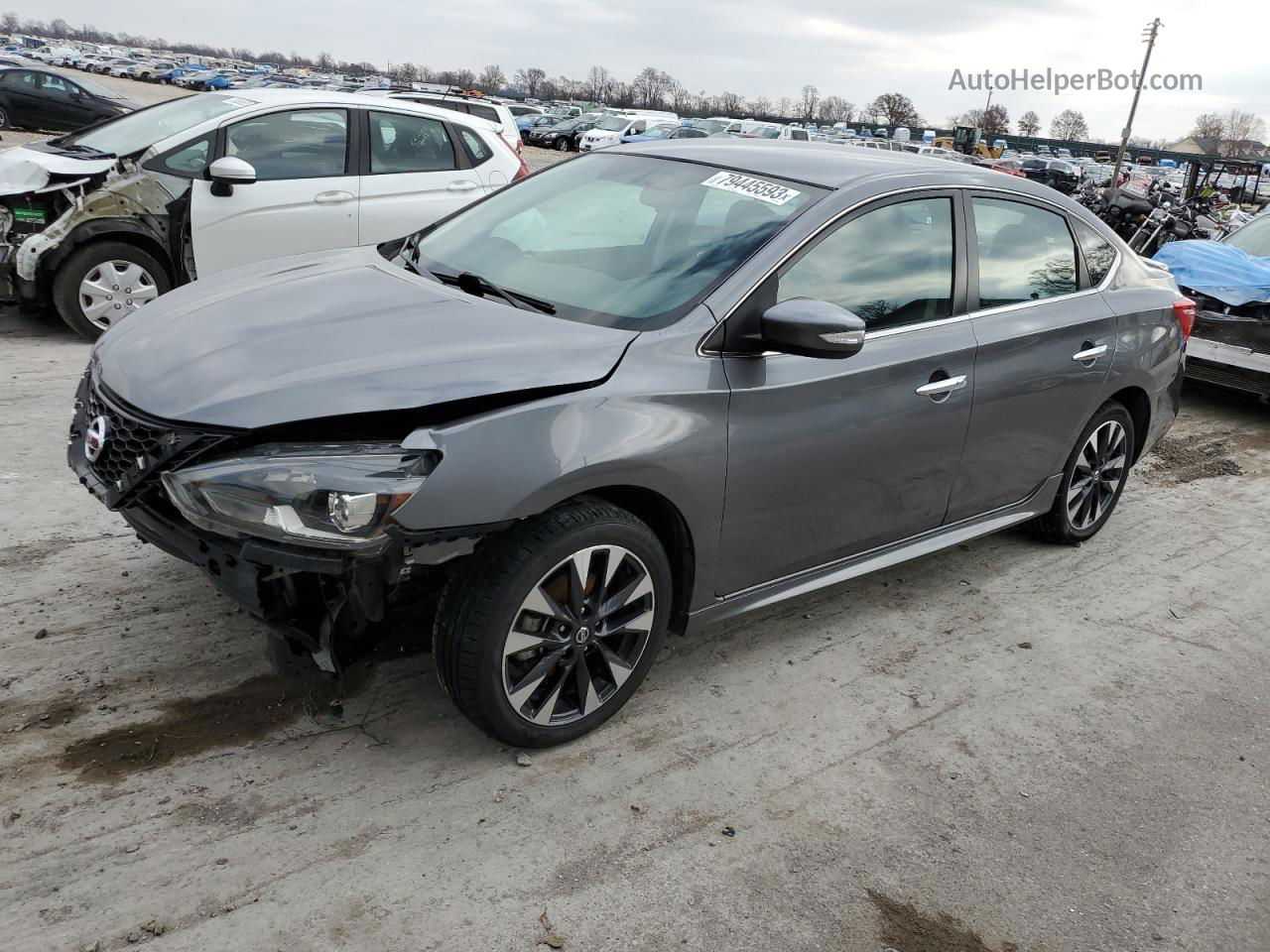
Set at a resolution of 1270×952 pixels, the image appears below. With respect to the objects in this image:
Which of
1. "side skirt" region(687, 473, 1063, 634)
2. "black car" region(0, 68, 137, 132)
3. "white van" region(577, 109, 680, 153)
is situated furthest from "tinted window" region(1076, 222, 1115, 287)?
"white van" region(577, 109, 680, 153)

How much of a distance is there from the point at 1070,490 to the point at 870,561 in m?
1.48

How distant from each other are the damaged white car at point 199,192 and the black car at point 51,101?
56.6ft

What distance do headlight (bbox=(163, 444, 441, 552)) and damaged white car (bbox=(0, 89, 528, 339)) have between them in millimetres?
4450

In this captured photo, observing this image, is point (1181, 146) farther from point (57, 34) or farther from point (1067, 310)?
point (57, 34)

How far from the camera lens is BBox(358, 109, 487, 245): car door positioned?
730 cm

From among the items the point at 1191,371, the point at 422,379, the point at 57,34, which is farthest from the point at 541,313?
the point at 57,34

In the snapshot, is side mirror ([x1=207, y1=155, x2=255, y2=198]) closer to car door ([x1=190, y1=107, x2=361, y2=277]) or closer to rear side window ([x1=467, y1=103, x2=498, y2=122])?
car door ([x1=190, y1=107, x2=361, y2=277])

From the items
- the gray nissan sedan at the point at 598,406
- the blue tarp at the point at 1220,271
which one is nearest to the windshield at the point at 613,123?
the blue tarp at the point at 1220,271

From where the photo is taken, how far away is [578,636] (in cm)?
293

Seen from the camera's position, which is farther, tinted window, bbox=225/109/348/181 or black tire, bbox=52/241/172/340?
tinted window, bbox=225/109/348/181

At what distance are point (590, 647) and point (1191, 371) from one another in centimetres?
662

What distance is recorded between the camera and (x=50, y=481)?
4520mm

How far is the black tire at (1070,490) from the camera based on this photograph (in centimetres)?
460

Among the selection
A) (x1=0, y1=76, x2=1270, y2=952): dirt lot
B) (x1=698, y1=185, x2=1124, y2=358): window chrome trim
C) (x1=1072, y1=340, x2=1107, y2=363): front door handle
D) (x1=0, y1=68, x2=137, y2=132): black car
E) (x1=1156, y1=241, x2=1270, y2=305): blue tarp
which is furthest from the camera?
(x1=0, y1=68, x2=137, y2=132): black car
